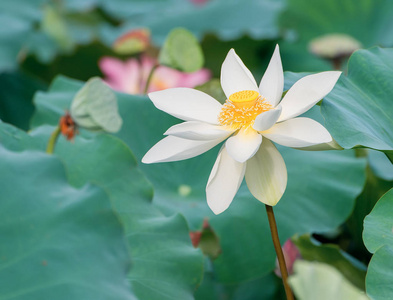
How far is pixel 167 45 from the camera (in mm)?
1023

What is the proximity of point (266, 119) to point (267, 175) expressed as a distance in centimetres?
7

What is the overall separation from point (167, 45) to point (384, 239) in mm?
564

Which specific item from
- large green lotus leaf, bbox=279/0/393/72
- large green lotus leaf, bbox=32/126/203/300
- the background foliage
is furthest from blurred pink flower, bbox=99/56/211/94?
large green lotus leaf, bbox=32/126/203/300

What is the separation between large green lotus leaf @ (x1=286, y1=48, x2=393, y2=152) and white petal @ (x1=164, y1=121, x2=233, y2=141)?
0.36 feet

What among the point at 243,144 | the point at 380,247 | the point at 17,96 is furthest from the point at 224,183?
the point at 17,96

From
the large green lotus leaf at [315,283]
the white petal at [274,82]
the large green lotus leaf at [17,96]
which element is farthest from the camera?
the large green lotus leaf at [17,96]

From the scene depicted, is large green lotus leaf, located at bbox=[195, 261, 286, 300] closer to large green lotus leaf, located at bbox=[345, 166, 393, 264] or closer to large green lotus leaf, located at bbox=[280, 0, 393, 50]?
large green lotus leaf, located at bbox=[345, 166, 393, 264]

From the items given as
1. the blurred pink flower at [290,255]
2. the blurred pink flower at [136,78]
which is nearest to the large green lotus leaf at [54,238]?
the blurred pink flower at [290,255]

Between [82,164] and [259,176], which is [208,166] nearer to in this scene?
[82,164]

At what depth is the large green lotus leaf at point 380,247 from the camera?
0.54 metres

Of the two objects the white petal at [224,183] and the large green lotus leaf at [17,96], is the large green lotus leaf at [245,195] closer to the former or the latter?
the white petal at [224,183]

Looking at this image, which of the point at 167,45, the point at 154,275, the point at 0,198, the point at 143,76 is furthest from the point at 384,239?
the point at 143,76

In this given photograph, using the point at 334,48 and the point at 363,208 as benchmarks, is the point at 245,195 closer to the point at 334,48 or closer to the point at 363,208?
the point at 363,208

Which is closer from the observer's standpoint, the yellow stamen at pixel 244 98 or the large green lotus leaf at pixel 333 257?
the yellow stamen at pixel 244 98
